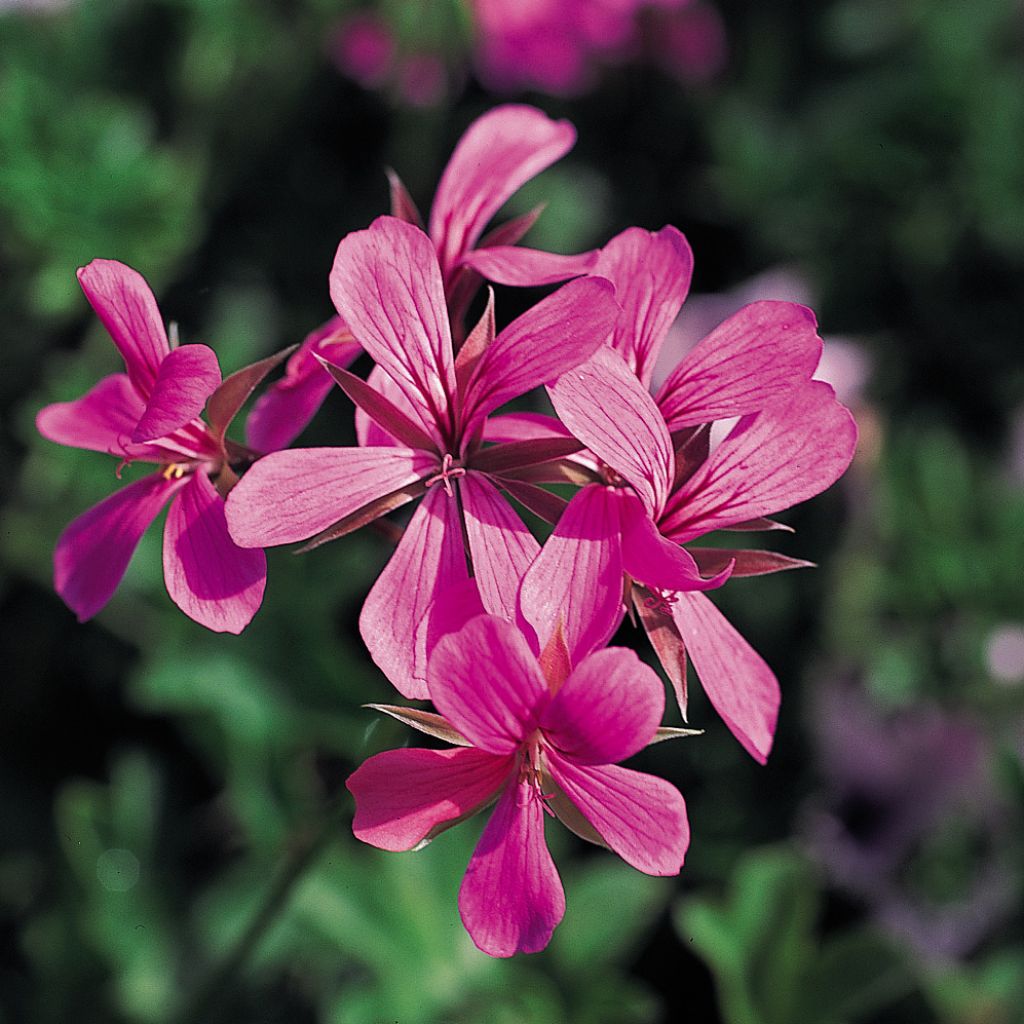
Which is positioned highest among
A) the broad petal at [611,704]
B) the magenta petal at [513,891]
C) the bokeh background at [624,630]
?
the broad petal at [611,704]

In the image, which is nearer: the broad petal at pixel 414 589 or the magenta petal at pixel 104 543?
the broad petal at pixel 414 589

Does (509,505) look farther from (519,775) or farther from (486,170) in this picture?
(486,170)

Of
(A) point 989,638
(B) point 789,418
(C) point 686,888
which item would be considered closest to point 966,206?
(A) point 989,638

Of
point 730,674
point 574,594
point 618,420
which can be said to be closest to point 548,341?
point 618,420

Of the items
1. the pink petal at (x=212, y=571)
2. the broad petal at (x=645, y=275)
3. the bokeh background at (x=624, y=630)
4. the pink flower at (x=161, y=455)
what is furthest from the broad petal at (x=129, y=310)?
the bokeh background at (x=624, y=630)

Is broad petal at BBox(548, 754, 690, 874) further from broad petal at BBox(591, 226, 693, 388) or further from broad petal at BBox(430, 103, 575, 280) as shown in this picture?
broad petal at BBox(430, 103, 575, 280)

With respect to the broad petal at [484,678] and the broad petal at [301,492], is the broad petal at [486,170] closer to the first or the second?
the broad petal at [301,492]
